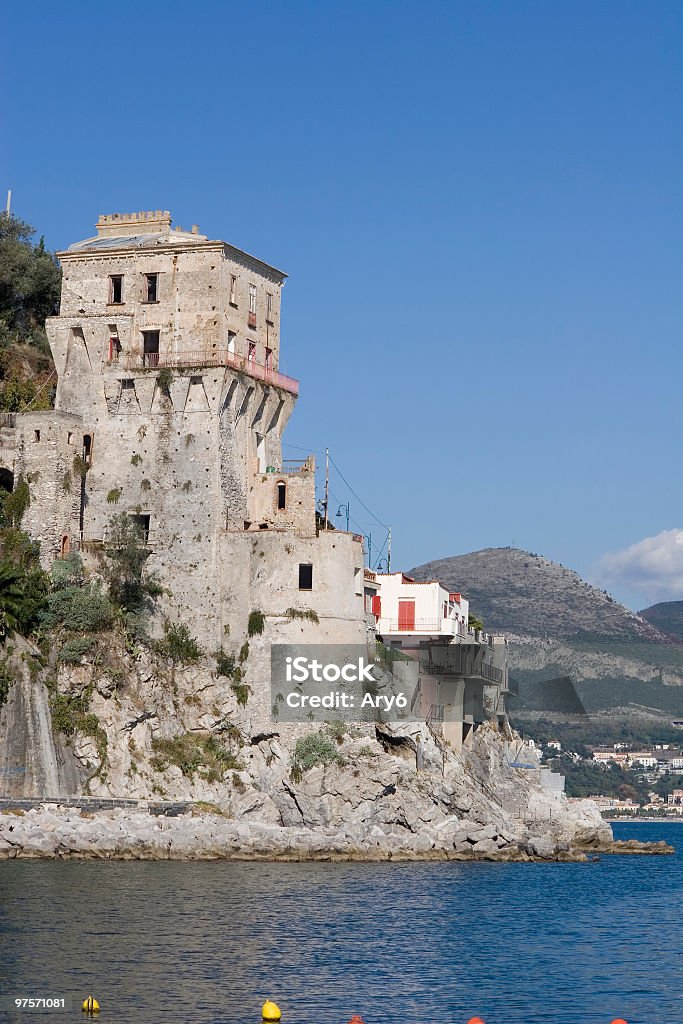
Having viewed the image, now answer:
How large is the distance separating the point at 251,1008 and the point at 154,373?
117 feet

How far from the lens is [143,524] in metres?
62.6

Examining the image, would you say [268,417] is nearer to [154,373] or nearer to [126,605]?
[154,373]

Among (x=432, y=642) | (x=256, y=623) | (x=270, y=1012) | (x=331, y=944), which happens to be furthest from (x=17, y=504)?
(x=270, y=1012)

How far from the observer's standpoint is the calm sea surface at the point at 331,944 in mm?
32344

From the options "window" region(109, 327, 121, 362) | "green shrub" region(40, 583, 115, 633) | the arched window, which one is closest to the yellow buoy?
"green shrub" region(40, 583, 115, 633)

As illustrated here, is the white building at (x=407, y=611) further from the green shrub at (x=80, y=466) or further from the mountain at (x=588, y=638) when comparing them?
the mountain at (x=588, y=638)

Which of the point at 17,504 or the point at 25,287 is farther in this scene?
the point at 25,287

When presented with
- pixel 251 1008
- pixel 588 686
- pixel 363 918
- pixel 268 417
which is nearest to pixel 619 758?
pixel 588 686

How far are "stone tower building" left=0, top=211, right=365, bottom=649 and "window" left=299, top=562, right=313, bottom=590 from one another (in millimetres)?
37

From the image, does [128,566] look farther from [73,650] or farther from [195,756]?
[195,756]

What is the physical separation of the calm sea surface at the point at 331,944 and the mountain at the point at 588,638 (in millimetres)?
122911

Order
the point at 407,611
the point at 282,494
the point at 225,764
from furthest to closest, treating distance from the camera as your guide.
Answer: the point at 407,611
the point at 282,494
the point at 225,764

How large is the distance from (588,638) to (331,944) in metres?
148

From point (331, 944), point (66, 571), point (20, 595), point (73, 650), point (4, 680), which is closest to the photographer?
point (331, 944)
